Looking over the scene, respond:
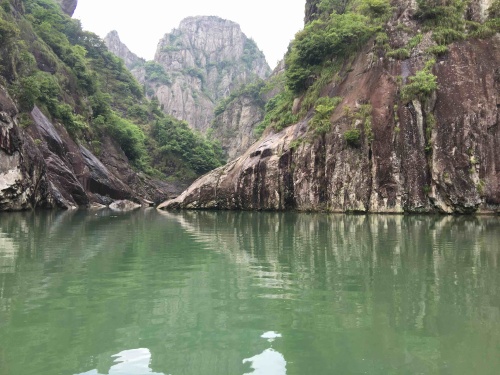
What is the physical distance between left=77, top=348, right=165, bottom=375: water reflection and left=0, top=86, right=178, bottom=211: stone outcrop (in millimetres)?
23607

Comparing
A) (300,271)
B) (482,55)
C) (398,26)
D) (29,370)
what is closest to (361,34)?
(398,26)

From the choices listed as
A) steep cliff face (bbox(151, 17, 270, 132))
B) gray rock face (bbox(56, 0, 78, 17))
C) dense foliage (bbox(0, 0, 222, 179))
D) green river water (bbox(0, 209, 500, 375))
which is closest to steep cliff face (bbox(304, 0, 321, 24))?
dense foliage (bbox(0, 0, 222, 179))

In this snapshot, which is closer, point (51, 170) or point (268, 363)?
point (268, 363)

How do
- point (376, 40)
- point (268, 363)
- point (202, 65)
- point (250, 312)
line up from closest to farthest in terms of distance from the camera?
point (268, 363)
point (250, 312)
point (376, 40)
point (202, 65)

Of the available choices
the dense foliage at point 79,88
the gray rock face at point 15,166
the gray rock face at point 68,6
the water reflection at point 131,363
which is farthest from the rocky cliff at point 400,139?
the gray rock face at point 68,6

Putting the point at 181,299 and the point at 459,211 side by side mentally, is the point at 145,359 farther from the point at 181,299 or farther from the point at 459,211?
the point at 459,211

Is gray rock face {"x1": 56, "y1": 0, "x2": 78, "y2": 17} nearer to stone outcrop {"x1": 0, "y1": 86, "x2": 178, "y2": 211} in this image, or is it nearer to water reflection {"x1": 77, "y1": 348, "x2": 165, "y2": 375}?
stone outcrop {"x1": 0, "y1": 86, "x2": 178, "y2": 211}

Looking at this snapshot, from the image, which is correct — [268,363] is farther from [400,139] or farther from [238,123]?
[238,123]

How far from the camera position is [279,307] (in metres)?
5.28

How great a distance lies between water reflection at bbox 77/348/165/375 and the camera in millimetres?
3494

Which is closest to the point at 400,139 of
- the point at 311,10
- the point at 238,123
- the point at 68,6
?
the point at 311,10

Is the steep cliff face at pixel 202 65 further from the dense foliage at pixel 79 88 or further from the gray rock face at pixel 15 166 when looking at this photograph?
the gray rock face at pixel 15 166

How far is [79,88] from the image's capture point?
50.1 meters

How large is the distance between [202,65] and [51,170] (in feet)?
364
